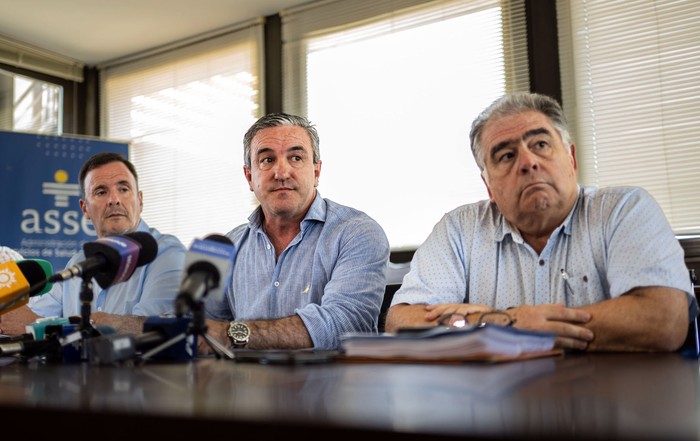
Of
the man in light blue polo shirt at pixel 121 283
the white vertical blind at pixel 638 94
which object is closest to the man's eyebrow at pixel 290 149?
the man in light blue polo shirt at pixel 121 283

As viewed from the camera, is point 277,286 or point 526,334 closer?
point 526,334

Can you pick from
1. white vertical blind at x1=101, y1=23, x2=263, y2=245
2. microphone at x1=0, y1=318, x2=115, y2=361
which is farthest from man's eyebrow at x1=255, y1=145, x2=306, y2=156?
white vertical blind at x1=101, y1=23, x2=263, y2=245

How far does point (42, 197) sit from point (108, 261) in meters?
3.72

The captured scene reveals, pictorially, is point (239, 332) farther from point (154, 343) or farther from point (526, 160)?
point (526, 160)

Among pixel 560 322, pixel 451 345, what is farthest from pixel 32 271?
pixel 560 322

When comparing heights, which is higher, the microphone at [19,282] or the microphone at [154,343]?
the microphone at [19,282]

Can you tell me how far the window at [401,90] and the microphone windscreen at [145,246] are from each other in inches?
109

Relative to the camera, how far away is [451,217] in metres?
1.94

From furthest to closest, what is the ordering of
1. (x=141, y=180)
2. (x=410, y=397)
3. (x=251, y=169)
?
(x=141, y=180) → (x=251, y=169) → (x=410, y=397)

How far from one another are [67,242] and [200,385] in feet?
13.7

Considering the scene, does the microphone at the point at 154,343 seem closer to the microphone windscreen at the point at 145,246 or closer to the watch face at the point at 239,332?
the microphone windscreen at the point at 145,246

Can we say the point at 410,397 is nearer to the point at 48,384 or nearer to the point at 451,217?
the point at 48,384

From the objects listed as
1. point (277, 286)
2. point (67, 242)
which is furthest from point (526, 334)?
point (67, 242)

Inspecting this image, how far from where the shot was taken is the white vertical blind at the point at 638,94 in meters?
3.36
